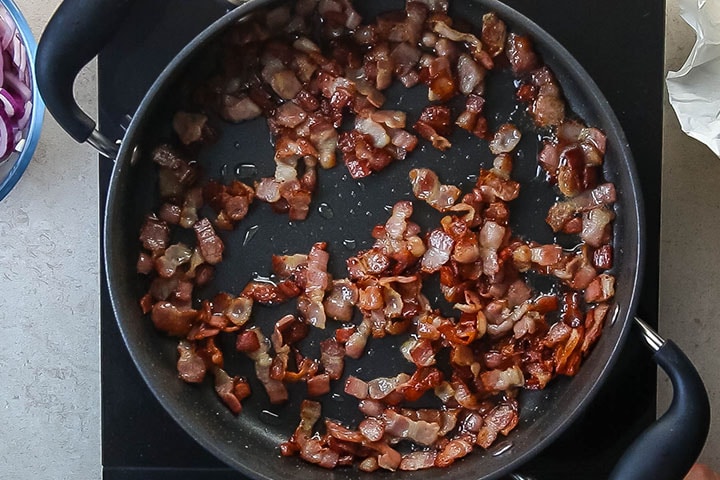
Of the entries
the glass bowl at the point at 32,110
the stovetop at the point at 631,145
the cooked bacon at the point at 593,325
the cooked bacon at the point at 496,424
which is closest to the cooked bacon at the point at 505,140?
the stovetop at the point at 631,145

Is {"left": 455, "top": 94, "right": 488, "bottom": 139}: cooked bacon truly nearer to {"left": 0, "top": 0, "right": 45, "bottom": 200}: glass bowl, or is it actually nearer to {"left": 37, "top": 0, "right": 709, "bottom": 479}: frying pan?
{"left": 37, "top": 0, "right": 709, "bottom": 479}: frying pan

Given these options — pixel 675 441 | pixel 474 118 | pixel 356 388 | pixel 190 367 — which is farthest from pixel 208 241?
pixel 675 441

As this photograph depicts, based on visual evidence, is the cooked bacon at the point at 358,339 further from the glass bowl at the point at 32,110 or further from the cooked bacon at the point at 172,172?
the glass bowl at the point at 32,110

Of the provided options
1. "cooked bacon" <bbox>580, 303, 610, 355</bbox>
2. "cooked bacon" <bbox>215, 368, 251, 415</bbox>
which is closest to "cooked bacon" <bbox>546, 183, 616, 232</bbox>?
"cooked bacon" <bbox>580, 303, 610, 355</bbox>

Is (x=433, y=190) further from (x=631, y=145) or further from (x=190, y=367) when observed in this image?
(x=190, y=367)

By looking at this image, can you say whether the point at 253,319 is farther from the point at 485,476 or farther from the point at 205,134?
the point at 485,476

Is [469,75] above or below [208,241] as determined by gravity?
above
